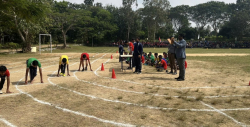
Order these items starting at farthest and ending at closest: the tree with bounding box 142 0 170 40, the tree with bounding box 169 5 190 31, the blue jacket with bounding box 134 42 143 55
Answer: the tree with bounding box 169 5 190 31
the tree with bounding box 142 0 170 40
the blue jacket with bounding box 134 42 143 55

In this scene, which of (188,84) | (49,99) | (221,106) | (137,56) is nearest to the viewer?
(221,106)

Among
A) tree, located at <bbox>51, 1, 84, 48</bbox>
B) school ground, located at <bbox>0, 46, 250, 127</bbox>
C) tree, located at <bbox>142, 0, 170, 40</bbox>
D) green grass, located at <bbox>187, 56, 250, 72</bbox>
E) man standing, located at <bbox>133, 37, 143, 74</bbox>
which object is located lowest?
school ground, located at <bbox>0, 46, 250, 127</bbox>

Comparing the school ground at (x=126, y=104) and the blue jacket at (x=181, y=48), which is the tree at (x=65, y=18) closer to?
the school ground at (x=126, y=104)

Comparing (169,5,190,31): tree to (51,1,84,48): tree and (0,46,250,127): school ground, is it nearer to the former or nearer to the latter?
(51,1,84,48): tree

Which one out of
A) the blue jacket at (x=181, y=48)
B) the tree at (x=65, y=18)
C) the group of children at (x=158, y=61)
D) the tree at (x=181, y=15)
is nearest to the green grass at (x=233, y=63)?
the group of children at (x=158, y=61)

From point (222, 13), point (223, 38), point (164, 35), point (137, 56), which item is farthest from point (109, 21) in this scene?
point (137, 56)

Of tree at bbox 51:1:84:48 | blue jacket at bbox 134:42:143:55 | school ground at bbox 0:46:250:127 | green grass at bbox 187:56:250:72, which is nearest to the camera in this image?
school ground at bbox 0:46:250:127

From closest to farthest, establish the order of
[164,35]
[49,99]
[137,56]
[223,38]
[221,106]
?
1. [221,106]
2. [49,99]
3. [137,56]
4. [223,38]
5. [164,35]

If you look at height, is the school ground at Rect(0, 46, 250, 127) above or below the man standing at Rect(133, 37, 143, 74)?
below

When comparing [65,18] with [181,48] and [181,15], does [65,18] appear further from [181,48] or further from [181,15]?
[181,15]

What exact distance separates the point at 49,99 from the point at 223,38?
57.9 m

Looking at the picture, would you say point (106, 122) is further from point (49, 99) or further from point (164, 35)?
point (164, 35)

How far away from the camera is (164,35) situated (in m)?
61.3

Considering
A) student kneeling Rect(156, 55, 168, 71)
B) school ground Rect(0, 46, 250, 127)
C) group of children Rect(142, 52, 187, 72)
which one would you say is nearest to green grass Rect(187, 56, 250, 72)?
group of children Rect(142, 52, 187, 72)
